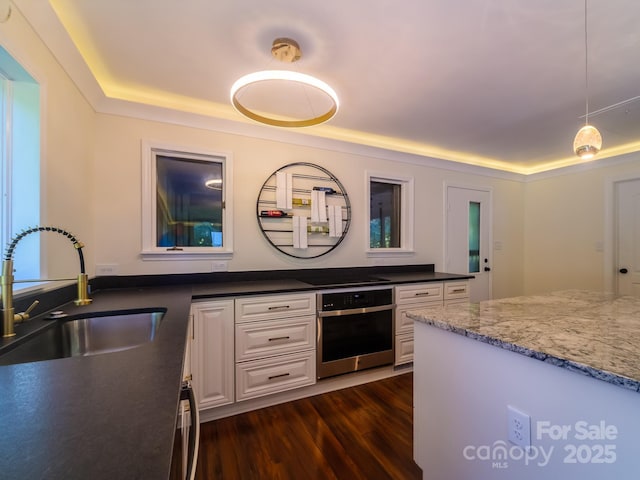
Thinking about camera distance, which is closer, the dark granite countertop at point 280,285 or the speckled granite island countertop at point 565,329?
the speckled granite island countertop at point 565,329

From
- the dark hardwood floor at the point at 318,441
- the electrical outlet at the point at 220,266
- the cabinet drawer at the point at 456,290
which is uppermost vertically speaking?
the electrical outlet at the point at 220,266

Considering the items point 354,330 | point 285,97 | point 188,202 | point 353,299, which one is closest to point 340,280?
point 353,299

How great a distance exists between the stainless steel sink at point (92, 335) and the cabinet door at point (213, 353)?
44cm

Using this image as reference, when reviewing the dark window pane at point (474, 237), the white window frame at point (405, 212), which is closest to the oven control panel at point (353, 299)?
the white window frame at point (405, 212)

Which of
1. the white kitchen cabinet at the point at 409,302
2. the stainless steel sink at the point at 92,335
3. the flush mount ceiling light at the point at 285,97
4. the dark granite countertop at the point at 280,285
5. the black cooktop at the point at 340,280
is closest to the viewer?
the stainless steel sink at the point at 92,335

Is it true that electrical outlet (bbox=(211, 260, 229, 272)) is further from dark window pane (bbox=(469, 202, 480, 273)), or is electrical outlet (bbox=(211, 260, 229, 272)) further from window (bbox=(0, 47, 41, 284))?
dark window pane (bbox=(469, 202, 480, 273))

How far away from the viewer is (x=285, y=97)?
219cm

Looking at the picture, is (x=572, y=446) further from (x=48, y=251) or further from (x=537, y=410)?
(x=48, y=251)

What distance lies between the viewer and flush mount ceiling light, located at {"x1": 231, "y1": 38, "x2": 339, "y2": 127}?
148 centimetres

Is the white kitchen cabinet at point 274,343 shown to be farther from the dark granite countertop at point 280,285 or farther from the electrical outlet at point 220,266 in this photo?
the electrical outlet at point 220,266

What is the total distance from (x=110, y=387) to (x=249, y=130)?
2.29m

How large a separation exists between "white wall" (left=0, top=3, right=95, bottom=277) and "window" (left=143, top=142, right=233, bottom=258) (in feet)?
1.21

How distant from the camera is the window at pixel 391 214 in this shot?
3.18 meters

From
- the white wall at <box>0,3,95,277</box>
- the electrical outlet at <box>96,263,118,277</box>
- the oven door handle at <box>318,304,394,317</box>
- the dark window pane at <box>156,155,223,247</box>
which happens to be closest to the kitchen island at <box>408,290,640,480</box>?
the oven door handle at <box>318,304,394,317</box>
